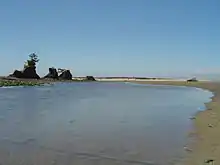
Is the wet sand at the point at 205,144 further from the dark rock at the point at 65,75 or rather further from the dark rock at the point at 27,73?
the dark rock at the point at 65,75

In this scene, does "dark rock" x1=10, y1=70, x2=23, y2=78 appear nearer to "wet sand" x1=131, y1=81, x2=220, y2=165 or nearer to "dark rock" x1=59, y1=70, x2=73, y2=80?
"dark rock" x1=59, y1=70, x2=73, y2=80

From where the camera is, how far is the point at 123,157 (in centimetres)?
978

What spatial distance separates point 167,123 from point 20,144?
7694 mm

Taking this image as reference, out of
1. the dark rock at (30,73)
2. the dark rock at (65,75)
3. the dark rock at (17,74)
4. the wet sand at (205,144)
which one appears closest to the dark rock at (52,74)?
the dark rock at (65,75)

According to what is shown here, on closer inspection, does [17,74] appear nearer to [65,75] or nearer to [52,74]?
[52,74]

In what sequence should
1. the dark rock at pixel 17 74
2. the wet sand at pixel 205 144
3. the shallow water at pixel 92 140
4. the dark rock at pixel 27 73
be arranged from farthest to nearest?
1. the dark rock at pixel 27 73
2. the dark rock at pixel 17 74
3. the shallow water at pixel 92 140
4. the wet sand at pixel 205 144

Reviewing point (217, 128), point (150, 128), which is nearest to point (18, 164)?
point (150, 128)

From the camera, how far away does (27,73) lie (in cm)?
10312

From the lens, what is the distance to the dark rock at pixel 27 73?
101238mm

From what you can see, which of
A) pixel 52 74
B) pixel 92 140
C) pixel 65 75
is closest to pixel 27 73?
pixel 52 74

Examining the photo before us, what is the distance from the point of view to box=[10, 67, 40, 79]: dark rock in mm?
101238

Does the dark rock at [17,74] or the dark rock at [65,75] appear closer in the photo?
the dark rock at [17,74]

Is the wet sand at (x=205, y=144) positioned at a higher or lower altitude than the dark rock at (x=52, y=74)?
lower

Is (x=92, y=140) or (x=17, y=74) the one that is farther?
(x=17, y=74)
